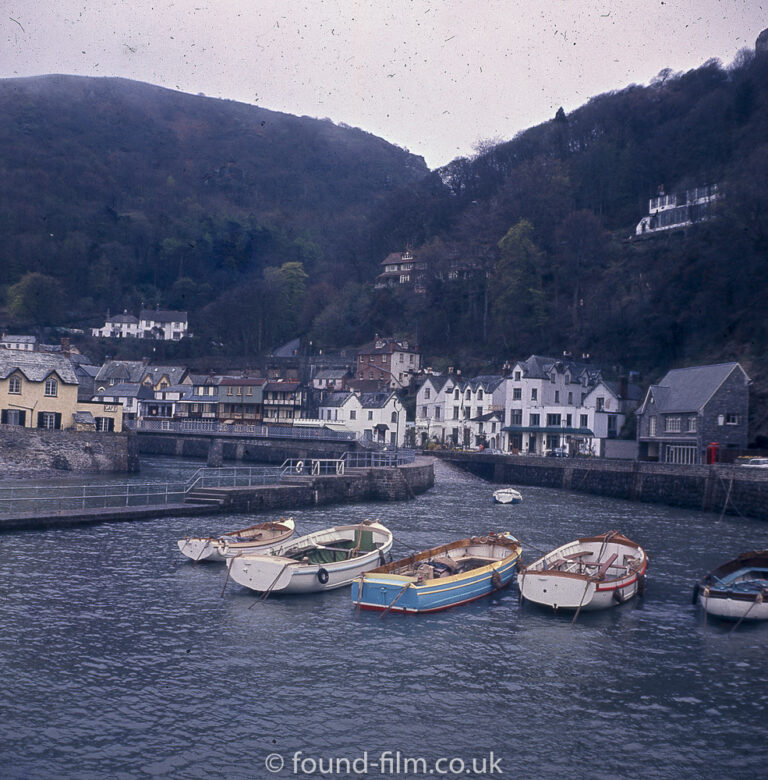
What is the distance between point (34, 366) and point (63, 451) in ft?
28.5

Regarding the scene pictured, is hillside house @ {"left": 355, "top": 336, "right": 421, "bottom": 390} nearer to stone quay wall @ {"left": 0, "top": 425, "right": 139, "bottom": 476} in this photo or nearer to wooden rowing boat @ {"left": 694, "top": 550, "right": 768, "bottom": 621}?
stone quay wall @ {"left": 0, "top": 425, "right": 139, "bottom": 476}

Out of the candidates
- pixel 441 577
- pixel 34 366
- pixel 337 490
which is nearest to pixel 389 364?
pixel 34 366

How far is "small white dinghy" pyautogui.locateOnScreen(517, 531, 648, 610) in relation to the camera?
22438 mm

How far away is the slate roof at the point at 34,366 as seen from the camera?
200 ft

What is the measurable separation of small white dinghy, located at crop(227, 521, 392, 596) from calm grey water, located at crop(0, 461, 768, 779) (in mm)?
581

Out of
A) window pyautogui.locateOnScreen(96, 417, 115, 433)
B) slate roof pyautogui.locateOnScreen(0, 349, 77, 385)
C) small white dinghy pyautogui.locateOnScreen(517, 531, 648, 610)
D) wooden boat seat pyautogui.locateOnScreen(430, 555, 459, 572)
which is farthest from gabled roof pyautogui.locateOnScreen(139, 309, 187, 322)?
small white dinghy pyautogui.locateOnScreen(517, 531, 648, 610)

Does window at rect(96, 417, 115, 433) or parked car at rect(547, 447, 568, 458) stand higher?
window at rect(96, 417, 115, 433)

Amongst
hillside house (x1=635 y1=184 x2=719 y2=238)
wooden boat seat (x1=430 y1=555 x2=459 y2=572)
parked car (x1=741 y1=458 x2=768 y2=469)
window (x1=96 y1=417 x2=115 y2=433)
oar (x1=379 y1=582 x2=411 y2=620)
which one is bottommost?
oar (x1=379 y1=582 x2=411 y2=620)

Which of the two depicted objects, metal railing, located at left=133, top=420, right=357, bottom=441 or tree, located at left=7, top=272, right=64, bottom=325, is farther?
tree, located at left=7, top=272, right=64, bottom=325

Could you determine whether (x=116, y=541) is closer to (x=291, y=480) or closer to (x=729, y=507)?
(x=291, y=480)

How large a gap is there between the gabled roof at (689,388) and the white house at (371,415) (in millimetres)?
32876

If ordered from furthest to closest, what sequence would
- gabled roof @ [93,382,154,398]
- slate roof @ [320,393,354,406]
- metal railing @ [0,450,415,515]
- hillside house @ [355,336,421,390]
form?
1. gabled roof @ [93,382,154,398]
2. hillside house @ [355,336,421,390]
3. slate roof @ [320,393,354,406]
4. metal railing @ [0,450,415,515]

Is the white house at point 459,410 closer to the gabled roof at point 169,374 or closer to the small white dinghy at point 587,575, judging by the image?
the gabled roof at point 169,374

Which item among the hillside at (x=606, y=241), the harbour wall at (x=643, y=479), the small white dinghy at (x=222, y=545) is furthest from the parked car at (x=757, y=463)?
the small white dinghy at (x=222, y=545)
